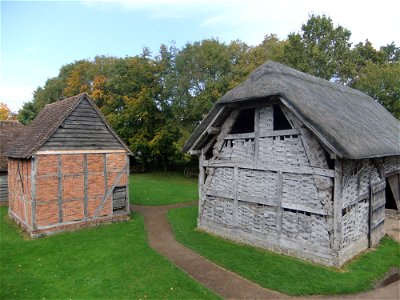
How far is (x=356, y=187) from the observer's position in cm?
1076

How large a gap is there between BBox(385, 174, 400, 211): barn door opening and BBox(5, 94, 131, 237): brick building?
12940 mm

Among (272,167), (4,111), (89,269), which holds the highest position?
(4,111)

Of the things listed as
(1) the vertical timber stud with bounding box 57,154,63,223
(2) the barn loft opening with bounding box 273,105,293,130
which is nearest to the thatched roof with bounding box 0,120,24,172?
(1) the vertical timber stud with bounding box 57,154,63,223

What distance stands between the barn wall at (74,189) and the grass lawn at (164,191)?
5229 mm

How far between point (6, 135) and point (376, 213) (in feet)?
76.3

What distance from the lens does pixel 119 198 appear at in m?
15.8

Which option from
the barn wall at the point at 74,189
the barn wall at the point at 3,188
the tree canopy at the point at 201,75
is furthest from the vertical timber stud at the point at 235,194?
the tree canopy at the point at 201,75

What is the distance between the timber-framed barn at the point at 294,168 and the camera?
9.73 metres

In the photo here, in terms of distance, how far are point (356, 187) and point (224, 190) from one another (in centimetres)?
497

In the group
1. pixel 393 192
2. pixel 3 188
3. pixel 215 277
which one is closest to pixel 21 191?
pixel 3 188

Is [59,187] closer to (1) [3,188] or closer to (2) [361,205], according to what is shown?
(1) [3,188]

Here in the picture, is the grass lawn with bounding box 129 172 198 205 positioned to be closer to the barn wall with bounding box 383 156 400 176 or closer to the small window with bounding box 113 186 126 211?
the small window with bounding box 113 186 126 211

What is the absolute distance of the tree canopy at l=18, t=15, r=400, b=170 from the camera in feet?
89.4

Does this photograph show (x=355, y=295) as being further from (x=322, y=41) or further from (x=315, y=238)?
(x=322, y=41)
